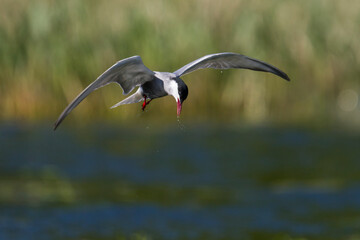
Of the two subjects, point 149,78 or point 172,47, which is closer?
point 149,78

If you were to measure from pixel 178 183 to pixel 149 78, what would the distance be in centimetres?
989

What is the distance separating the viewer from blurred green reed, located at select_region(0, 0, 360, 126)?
1334cm

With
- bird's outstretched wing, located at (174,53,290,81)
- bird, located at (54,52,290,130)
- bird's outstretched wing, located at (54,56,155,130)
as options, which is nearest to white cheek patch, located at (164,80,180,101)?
bird, located at (54,52,290,130)

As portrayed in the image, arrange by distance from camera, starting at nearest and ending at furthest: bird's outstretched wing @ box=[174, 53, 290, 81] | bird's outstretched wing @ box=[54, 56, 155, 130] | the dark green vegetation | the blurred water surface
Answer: bird's outstretched wing @ box=[54, 56, 155, 130] → bird's outstretched wing @ box=[174, 53, 290, 81] → the blurred water surface → the dark green vegetation

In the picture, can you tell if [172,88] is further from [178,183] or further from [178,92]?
[178,183]

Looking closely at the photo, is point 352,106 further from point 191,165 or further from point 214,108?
point 191,165

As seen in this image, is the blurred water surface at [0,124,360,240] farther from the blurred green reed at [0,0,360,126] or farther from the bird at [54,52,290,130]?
the bird at [54,52,290,130]

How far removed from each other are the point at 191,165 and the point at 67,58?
9.22 ft

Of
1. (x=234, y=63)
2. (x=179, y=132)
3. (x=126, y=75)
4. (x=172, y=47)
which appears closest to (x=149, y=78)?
(x=126, y=75)

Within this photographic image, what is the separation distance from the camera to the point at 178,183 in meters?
13.7

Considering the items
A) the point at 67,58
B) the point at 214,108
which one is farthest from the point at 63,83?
the point at 214,108

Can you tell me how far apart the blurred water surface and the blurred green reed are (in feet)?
1.86

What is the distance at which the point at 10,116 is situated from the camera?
15.6 metres

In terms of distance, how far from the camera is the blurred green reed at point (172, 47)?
13336 millimetres
